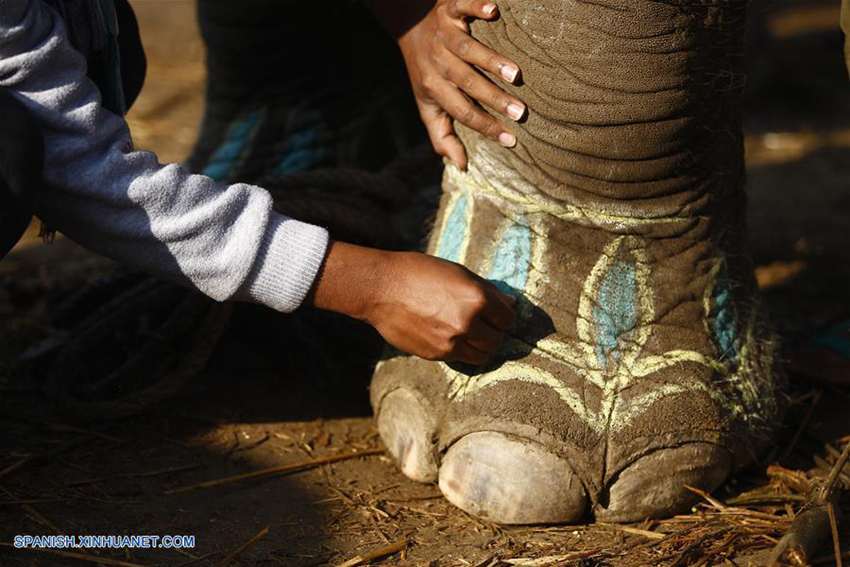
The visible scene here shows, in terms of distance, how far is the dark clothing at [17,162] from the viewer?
3.82 ft

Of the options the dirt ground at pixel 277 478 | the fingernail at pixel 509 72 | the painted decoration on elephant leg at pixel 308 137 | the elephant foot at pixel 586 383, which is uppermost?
the fingernail at pixel 509 72

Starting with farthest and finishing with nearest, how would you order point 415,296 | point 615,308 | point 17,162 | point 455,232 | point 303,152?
point 303,152 < point 455,232 < point 615,308 < point 415,296 < point 17,162

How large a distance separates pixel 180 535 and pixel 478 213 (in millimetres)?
601

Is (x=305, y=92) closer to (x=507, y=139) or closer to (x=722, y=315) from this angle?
(x=507, y=139)

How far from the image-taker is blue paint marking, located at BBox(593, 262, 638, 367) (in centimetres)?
143

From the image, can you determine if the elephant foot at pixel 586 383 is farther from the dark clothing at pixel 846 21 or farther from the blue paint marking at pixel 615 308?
the dark clothing at pixel 846 21

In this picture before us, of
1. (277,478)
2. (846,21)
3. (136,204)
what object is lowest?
(277,478)

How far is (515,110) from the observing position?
143cm

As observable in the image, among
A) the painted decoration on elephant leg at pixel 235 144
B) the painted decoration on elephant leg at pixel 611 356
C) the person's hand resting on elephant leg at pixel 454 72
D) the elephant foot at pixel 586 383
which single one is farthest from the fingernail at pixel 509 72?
the painted decoration on elephant leg at pixel 235 144

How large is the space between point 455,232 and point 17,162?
0.63 m

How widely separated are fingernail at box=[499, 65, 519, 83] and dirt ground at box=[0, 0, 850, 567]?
0.47 m

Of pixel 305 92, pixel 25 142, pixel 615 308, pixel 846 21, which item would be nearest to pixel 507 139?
pixel 615 308

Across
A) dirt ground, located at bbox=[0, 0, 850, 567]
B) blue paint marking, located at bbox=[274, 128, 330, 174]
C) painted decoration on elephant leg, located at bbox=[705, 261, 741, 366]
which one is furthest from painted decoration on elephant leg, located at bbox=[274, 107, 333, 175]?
painted decoration on elephant leg, located at bbox=[705, 261, 741, 366]

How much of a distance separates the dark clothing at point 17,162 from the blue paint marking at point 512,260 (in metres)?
0.62
